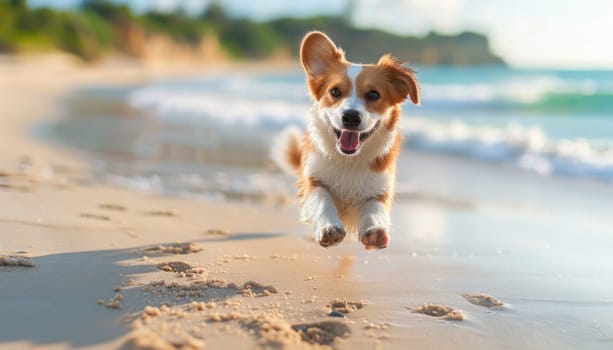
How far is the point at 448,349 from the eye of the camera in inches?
88.0

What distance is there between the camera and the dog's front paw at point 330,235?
114 inches

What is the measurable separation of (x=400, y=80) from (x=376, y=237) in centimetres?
99

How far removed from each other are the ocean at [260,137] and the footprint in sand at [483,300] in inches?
105

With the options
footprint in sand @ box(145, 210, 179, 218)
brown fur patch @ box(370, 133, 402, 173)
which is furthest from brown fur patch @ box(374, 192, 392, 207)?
footprint in sand @ box(145, 210, 179, 218)

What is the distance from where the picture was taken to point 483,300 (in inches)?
111

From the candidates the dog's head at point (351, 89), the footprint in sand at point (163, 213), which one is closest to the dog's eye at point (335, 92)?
the dog's head at point (351, 89)

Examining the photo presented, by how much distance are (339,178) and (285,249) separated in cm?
55

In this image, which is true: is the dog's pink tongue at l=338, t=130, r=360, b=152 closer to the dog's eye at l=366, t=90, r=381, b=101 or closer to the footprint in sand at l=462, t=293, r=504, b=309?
the dog's eye at l=366, t=90, r=381, b=101

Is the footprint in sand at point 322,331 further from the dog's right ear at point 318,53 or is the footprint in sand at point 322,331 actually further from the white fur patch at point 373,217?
the dog's right ear at point 318,53

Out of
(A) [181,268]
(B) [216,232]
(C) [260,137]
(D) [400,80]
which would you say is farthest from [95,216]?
(C) [260,137]

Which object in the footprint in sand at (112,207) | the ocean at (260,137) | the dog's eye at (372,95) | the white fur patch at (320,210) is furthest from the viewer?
the ocean at (260,137)

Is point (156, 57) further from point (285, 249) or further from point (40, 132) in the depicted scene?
point (285, 249)

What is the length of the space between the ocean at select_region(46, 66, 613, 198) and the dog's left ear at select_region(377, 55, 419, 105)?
2100mm

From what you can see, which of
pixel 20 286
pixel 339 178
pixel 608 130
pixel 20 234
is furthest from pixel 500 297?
pixel 608 130
